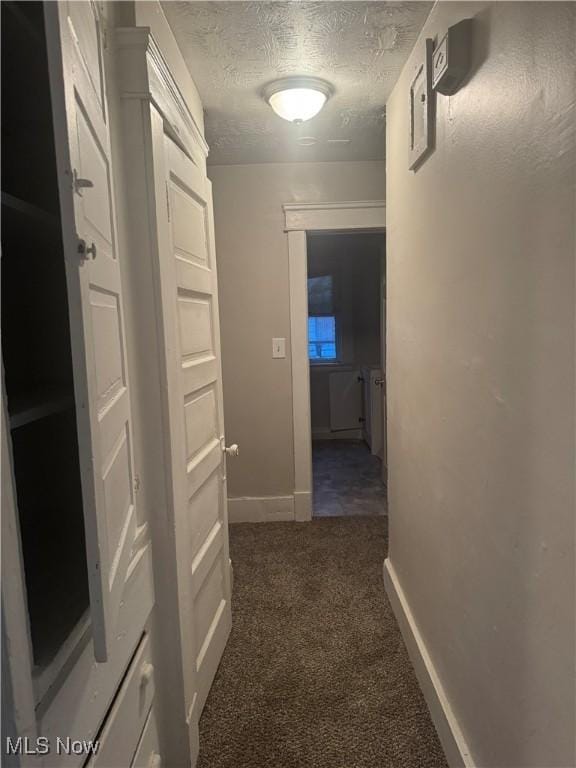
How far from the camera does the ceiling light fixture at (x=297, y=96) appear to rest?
1.98 m

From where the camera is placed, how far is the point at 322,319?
5.84m

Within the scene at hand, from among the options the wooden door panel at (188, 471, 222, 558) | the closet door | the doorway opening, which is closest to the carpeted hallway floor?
the wooden door panel at (188, 471, 222, 558)

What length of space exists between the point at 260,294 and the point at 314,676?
221 centimetres

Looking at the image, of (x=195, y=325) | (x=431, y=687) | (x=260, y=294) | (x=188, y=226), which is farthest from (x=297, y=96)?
(x=431, y=687)

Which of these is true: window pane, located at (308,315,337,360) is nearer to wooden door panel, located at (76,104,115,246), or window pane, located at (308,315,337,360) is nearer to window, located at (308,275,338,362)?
window, located at (308,275,338,362)

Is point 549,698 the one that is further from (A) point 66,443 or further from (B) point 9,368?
(B) point 9,368

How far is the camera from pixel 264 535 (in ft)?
10.3

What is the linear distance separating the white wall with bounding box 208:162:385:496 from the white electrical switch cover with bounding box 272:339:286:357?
0.03 m

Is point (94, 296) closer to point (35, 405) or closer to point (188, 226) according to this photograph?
point (35, 405)

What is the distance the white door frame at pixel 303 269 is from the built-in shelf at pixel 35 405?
2.31m

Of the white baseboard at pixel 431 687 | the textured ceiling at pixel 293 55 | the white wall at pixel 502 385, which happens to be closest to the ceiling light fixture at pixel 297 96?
the textured ceiling at pixel 293 55

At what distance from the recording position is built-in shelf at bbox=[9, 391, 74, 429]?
0.79 m

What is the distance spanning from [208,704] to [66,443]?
1.24 m

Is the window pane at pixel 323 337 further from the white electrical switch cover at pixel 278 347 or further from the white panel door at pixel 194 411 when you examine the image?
the white panel door at pixel 194 411
